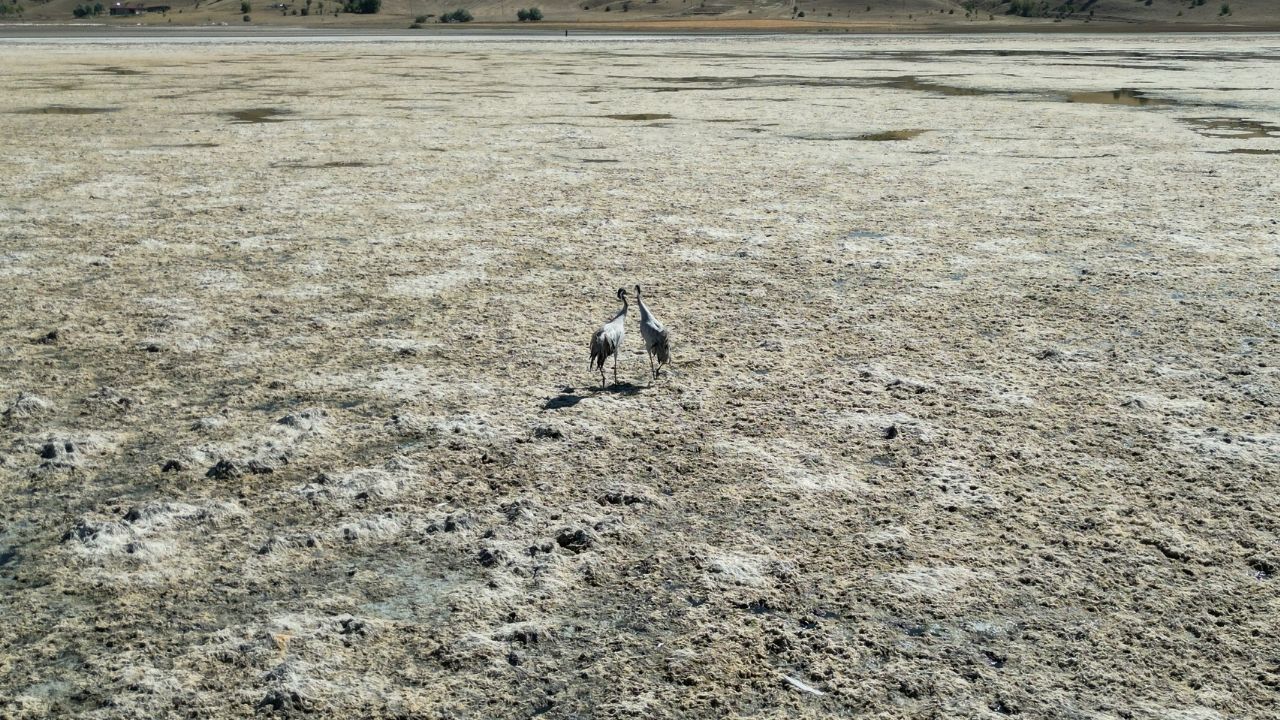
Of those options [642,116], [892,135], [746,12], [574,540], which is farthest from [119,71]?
[746,12]

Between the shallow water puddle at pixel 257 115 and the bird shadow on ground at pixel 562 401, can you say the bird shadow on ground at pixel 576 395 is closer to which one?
the bird shadow on ground at pixel 562 401

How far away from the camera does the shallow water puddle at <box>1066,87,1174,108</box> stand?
18.7 m

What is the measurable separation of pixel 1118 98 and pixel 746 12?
292 ft

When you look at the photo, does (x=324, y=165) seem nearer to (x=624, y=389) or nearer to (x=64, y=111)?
(x=624, y=389)

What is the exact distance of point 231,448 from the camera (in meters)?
4.49

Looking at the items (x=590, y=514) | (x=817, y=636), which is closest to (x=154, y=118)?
(x=590, y=514)

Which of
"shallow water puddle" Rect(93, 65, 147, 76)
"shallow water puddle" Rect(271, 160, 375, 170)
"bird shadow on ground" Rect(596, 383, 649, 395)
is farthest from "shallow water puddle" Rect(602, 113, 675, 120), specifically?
"shallow water puddle" Rect(93, 65, 147, 76)

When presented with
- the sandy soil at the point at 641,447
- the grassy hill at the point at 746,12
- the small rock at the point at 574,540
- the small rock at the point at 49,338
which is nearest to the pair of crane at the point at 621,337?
the sandy soil at the point at 641,447

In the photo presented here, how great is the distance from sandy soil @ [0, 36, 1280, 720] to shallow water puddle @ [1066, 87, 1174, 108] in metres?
8.49

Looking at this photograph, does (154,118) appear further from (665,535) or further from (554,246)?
(665,535)

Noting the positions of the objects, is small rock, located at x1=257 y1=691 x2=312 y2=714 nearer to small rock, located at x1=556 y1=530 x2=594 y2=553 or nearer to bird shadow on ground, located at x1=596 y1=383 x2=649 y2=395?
small rock, located at x1=556 y1=530 x2=594 y2=553

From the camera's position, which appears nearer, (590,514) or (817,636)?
(817,636)

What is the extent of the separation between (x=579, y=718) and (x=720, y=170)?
9.17 meters

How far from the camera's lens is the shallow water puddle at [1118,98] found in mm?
18734
